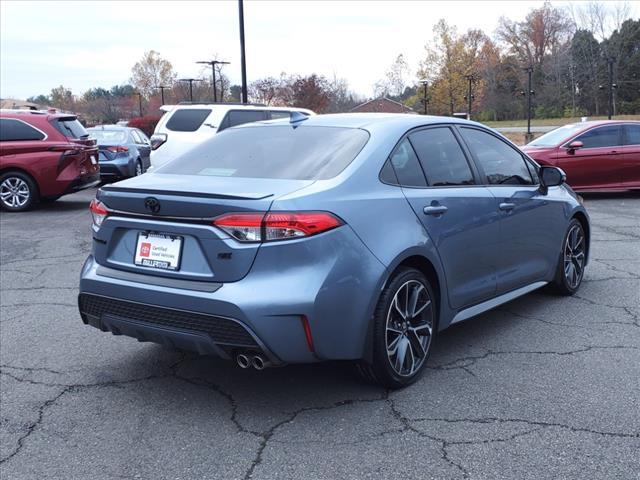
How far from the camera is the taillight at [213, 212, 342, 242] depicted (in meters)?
3.44

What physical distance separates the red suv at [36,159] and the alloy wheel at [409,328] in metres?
9.80

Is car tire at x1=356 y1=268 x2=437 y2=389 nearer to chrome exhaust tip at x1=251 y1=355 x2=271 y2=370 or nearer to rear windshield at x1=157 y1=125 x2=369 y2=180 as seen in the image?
chrome exhaust tip at x1=251 y1=355 x2=271 y2=370

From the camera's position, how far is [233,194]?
356cm

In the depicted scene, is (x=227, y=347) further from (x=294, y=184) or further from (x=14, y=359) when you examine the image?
(x=14, y=359)

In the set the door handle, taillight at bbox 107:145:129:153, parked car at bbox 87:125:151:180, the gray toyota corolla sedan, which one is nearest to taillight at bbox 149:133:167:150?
parked car at bbox 87:125:151:180

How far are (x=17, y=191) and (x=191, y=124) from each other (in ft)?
11.0

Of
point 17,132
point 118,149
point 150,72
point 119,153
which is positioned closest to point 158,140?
point 17,132

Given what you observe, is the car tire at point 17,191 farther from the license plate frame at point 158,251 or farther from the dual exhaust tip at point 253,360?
the dual exhaust tip at point 253,360

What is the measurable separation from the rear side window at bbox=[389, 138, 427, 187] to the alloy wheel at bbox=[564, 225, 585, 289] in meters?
2.29

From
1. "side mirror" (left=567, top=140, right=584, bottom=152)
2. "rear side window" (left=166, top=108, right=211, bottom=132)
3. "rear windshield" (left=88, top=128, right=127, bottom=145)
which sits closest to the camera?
"rear side window" (left=166, top=108, right=211, bottom=132)

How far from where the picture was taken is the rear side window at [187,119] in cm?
1264

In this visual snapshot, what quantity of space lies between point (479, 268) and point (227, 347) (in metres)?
1.97

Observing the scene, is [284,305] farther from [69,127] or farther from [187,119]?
[69,127]

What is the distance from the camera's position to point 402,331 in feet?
13.2
